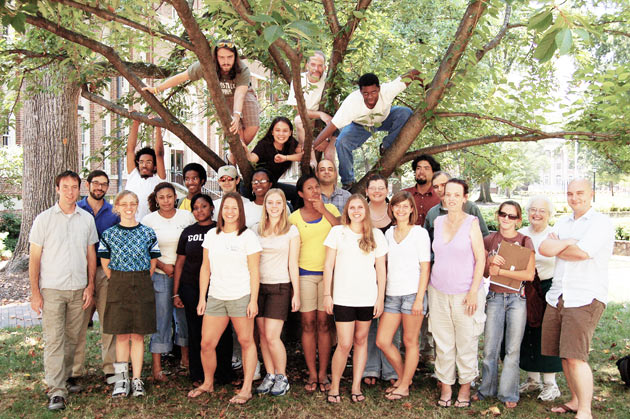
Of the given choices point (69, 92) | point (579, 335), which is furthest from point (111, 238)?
point (69, 92)

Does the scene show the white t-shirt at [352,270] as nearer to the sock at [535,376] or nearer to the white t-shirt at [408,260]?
the white t-shirt at [408,260]

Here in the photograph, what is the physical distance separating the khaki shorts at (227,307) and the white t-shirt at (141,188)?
1778mm

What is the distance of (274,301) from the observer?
504 centimetres

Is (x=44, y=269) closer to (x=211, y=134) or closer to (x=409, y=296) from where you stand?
(x=409, y=296)

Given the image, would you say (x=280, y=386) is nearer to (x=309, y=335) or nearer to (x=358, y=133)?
(x=309, y=335)

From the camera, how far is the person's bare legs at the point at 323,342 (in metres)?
5.19

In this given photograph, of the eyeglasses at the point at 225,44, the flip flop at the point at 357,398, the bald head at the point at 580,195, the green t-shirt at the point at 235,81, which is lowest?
the flip flop at the point at 357,398

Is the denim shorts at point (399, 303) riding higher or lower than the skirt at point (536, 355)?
higher

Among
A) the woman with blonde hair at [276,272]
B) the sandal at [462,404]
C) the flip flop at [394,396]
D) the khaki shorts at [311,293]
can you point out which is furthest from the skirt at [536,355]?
the woman with blonde hair at [276,272]

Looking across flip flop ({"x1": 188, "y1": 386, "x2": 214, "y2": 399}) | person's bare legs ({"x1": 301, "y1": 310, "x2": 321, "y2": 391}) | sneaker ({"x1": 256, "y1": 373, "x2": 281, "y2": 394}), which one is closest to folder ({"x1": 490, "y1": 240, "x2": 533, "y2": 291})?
person's bare legs ({"x1": 301, "y1": 310, "x2": 321, "y2": 391})

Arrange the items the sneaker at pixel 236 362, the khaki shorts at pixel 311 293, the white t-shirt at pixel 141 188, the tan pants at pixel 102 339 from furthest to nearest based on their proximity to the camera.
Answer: the white t-shirt at pixel 141 188, the sneaker at pixel 236 362, the tan pants at pixel 102 339, the khaki shorts at pixel 311 293

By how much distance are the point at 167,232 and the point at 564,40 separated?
432 cm

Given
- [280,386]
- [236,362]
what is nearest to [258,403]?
[280,386]

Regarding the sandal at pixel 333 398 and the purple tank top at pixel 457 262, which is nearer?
the purple tank top at pixel 457 262
